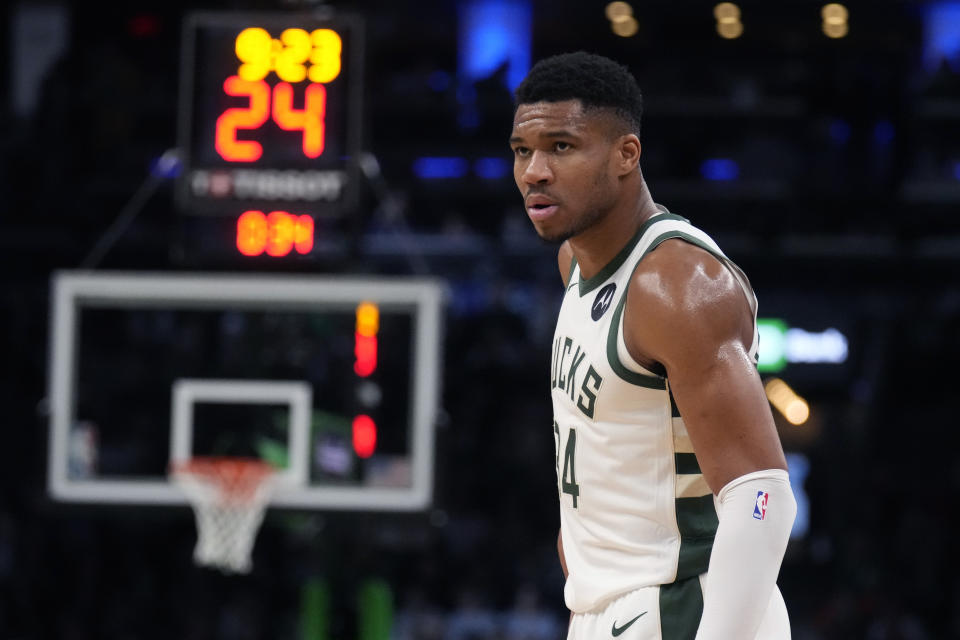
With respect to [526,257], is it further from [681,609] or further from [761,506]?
[761,506]

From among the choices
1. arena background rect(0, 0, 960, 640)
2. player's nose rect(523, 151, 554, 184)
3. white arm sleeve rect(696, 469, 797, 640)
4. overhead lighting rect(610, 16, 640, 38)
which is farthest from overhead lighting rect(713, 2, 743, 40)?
white arm sleeve rect(696, 469, 797, 640)

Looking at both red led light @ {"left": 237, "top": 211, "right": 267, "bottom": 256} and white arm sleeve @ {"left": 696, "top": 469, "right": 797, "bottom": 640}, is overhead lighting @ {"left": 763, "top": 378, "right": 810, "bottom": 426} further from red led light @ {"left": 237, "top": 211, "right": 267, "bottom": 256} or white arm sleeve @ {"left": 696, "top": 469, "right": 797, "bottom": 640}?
white arm sleeve @ {"left": 696, "top": 469, "right": 797, "bottom": 640}

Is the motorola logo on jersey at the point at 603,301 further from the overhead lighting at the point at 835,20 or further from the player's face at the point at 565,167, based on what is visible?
the overhead lighting at the point at 835,20

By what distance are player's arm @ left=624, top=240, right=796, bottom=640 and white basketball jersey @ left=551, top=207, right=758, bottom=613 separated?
3.6 inches

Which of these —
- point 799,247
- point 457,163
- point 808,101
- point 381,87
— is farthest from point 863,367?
point 381,87

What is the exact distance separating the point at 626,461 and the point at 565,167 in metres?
0.50

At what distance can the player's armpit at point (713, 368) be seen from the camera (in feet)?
6.89

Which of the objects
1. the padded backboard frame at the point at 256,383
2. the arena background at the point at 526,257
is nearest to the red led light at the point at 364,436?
the padded backboard frame at the point at 256,383

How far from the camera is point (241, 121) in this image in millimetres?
6910

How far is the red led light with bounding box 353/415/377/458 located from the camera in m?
7.30

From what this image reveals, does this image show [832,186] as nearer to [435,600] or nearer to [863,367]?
[863,367]

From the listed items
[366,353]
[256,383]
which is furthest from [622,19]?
[256,383]

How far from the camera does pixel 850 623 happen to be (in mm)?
10922

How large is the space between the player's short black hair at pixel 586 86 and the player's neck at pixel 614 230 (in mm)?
125
